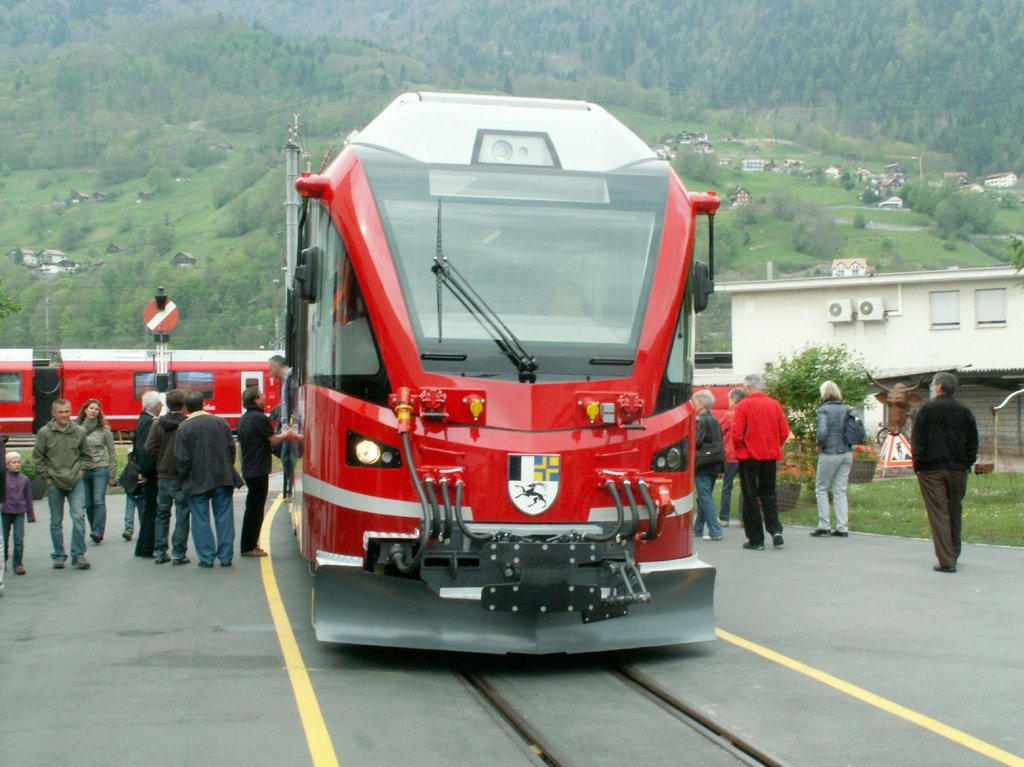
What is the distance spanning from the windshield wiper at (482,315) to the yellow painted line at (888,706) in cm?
237

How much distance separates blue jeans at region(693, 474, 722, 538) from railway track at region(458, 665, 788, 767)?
25.9 feet

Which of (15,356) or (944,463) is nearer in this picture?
(944,463)

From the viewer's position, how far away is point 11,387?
158 ft

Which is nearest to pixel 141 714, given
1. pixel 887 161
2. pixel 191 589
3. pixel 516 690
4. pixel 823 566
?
pixel 516 690


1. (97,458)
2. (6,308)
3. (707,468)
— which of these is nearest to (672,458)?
(707,468)

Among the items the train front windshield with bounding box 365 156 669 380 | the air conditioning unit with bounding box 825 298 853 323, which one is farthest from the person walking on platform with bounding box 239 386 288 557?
the air conditioning unit with bounding box 825 298 853 323

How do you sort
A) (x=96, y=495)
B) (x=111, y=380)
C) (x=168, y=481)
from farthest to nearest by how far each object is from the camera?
(x=111, y=380)
(x=96, y=495)
(x=168, y=481)

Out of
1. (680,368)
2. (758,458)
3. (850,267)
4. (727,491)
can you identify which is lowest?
(727,491)

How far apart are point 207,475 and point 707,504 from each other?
5997 mm

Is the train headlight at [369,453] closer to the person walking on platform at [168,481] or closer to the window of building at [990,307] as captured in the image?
the person walking on platform at [168,481]

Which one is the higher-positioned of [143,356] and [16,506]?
[143,356]

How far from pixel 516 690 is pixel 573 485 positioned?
4.10 ft

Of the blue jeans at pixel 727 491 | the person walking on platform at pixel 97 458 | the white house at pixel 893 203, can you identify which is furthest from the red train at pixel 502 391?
the white house at pixel 893 203

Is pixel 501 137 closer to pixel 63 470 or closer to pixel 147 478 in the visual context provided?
pixel 63 470
